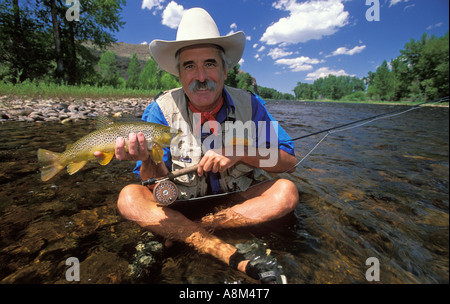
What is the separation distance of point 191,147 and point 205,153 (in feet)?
0.78

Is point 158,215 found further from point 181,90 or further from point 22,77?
point 22,77

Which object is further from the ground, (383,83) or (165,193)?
(383,83)

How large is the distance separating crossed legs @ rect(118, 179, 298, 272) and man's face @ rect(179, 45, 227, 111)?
135 centimetres

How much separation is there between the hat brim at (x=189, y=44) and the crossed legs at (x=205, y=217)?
179 centimetres

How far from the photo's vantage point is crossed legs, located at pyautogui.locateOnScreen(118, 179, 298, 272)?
240 cm

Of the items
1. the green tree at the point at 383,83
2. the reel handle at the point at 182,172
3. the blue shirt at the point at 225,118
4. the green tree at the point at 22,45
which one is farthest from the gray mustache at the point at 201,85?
the green tree at the point at 383,83

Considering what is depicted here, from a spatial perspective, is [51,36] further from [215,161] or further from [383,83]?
[383,83]

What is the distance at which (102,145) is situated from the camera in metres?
2.49

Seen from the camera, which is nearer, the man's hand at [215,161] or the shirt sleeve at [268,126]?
the man's hand at [215,161]

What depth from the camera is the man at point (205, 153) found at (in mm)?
2525

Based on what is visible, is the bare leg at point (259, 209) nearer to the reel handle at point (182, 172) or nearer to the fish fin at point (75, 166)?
the reel handle at point (182, 172)

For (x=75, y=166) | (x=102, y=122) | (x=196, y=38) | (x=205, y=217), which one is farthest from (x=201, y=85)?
(x=75, y=166)

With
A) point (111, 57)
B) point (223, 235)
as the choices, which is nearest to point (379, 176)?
point (223, 235)

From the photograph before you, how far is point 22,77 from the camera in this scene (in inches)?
886
